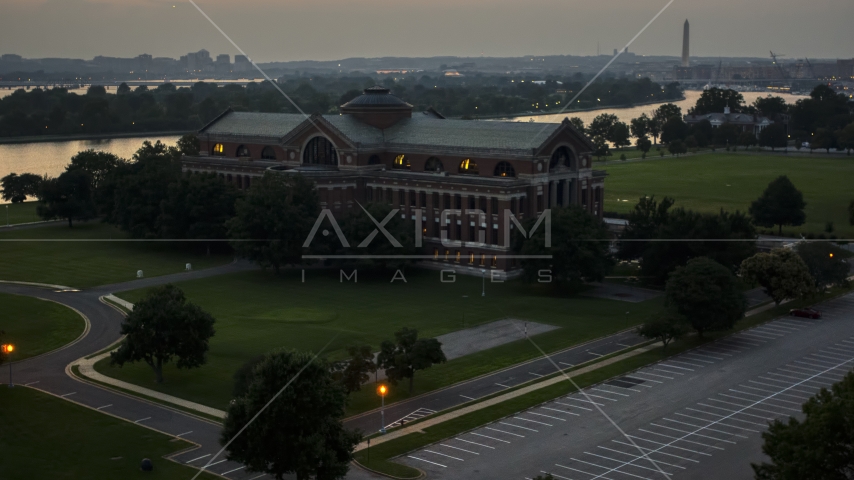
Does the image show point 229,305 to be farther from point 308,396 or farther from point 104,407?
point 308,396

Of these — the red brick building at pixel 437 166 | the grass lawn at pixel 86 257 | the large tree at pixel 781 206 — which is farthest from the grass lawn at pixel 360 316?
the large tree at pixel 781 206

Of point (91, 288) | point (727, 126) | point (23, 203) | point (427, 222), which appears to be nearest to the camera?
point (91, 288)

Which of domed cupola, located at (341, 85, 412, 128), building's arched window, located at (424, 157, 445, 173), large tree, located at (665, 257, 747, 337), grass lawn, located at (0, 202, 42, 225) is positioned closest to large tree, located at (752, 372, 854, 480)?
large tree, located at (665, 257, 747, 337)

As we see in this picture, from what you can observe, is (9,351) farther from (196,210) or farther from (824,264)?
(824,264)

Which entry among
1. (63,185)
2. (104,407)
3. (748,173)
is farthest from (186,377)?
(748,173)

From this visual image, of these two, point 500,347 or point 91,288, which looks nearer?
point 500,347

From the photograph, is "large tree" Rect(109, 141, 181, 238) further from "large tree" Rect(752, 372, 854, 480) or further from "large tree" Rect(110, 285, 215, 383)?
"large tree" Rect(752, 372, 854, 480)
